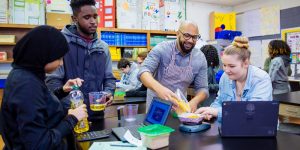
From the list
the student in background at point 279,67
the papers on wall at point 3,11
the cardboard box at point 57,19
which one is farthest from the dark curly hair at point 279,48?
the papers on wall at point 3,11

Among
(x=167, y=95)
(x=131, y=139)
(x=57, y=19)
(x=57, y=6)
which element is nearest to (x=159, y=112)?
(x=167, y=95)

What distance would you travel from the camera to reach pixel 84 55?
1.83 meters

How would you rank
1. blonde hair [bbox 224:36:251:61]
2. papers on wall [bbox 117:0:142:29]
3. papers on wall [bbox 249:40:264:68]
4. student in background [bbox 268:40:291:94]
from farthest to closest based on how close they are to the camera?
papers on wall [bbox 249:40:264:68] → papers on wall [bbox 117:0:142:29] → student in background [bbox 268:40:291:94] → blonde hair [bbox 224:36:251:61]

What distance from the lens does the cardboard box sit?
4711 mm

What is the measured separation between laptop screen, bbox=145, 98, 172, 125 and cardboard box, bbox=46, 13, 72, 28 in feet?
11.9

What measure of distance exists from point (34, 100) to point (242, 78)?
129 centimetres

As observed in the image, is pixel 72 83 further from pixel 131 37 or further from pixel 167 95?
pixel 131 37

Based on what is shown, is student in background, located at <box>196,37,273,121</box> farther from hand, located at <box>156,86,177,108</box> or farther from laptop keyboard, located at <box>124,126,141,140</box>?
laptop keyboard, located at <box>124,126,141,140</box>

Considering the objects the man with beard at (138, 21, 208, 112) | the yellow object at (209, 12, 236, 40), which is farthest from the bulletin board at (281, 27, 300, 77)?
the man with beard at (138, 21, 208, 112)

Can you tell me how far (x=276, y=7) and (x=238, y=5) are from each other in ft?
3.89

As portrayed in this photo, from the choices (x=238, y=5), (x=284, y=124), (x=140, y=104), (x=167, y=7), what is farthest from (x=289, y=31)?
(x=140, y=104)

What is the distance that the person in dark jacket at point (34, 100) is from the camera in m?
0.99

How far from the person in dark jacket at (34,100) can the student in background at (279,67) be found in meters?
3.51

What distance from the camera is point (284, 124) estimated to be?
2.84 m
